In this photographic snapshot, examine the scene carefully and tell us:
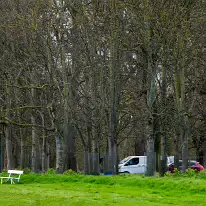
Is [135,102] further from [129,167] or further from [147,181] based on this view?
[147,181]

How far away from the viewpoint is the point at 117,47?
1099 inches

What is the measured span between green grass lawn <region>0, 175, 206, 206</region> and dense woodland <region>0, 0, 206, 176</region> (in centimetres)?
357

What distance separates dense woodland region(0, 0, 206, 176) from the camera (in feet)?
84.9

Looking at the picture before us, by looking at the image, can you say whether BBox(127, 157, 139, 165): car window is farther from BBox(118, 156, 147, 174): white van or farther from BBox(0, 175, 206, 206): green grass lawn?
BBox(0, 175, 206, 206): green grass lawn

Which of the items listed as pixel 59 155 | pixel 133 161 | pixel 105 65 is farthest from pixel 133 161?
pixel 105 65

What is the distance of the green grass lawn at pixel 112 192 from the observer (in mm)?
15320

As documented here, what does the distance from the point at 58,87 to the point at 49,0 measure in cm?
472

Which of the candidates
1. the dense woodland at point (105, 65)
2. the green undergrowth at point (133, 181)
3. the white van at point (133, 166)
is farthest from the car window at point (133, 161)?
the green undergrowth at point (133, 181)

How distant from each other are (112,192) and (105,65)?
12.3m

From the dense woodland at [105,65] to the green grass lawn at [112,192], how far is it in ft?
11.7

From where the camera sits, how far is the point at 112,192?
60.9 feet

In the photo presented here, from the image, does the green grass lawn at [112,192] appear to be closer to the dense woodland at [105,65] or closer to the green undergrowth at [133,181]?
the green undergrowth at [133,181]

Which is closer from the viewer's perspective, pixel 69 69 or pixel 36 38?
pixel 36 38

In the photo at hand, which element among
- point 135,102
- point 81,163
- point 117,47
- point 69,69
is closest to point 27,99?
point 69,69
